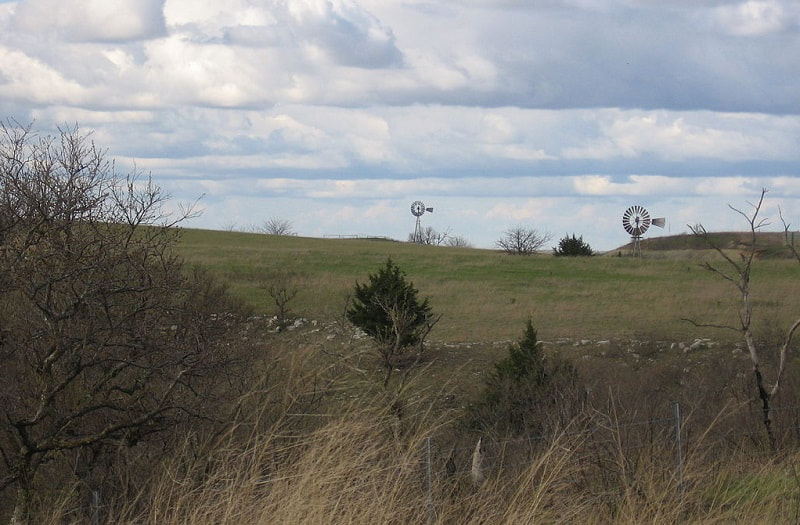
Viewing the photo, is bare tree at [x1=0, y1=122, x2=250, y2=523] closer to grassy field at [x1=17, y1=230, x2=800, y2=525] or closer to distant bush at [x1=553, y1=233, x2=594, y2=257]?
grassy field at [x1=17, y1=230, x2=800, y2=525]

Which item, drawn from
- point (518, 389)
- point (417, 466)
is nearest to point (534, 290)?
point (518, 389)

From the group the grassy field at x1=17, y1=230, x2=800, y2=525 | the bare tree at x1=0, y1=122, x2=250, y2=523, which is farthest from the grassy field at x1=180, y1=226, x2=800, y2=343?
the bare tree at x1=0, y1=122, x2=250, y2=523

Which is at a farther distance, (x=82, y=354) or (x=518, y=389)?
(x=518, y=389)

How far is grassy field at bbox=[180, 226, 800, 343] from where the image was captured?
3675 centimetres

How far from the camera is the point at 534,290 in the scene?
1891 inches

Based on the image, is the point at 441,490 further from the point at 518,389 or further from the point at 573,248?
the point at 573,248

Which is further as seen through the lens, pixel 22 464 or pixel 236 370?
pixel 236 370

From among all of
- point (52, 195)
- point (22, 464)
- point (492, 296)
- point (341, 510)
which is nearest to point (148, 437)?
point (22, 464)

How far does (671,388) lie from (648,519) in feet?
67.4

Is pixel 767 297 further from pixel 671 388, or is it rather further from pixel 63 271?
pixel 63 271

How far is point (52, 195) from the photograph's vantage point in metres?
10.4

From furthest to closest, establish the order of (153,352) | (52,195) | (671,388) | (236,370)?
(671,388) < (52,195) < (236,370) < (153,352)

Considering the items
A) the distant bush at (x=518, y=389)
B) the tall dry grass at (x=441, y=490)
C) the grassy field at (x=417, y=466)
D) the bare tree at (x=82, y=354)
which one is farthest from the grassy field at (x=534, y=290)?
the tall dry grass at (x=441, y=490)

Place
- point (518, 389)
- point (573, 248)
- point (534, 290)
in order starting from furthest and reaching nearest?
point (573, 248) < point (534, 290) < point (518, 389)
